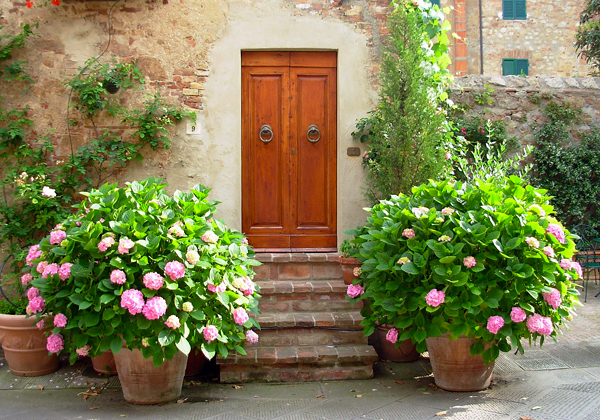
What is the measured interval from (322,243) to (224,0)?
2705 mm

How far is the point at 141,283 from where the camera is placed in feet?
11.4

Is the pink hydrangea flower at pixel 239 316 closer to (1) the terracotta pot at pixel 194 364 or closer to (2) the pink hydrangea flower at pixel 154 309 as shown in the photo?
(2) the pink hydrangea flower at pixel 154 309

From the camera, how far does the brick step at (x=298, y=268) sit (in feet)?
17.2

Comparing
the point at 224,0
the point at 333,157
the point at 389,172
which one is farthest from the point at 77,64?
the point at 389,172

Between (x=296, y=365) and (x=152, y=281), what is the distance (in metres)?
1.51

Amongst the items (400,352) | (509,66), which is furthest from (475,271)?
(509,66)

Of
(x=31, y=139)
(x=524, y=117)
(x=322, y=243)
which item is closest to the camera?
(x=31, y=139)

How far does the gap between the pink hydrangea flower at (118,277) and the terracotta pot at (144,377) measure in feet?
1.97

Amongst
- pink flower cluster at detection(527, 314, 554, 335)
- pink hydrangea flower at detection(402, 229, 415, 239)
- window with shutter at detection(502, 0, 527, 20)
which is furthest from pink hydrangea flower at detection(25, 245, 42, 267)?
window with shutter at detection(502, 0, 527, 20)

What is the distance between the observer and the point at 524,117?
21.5 feet

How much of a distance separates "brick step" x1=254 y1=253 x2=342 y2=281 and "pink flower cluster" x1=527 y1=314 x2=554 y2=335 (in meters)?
2.10

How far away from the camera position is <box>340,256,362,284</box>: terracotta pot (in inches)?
192

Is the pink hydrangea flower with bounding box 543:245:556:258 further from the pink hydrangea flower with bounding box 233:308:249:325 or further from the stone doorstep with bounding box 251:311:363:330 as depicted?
the pink hydrangea flower with bounding box 233:308:249:325

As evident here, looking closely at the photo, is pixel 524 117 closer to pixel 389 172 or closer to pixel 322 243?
pixel 389 172
